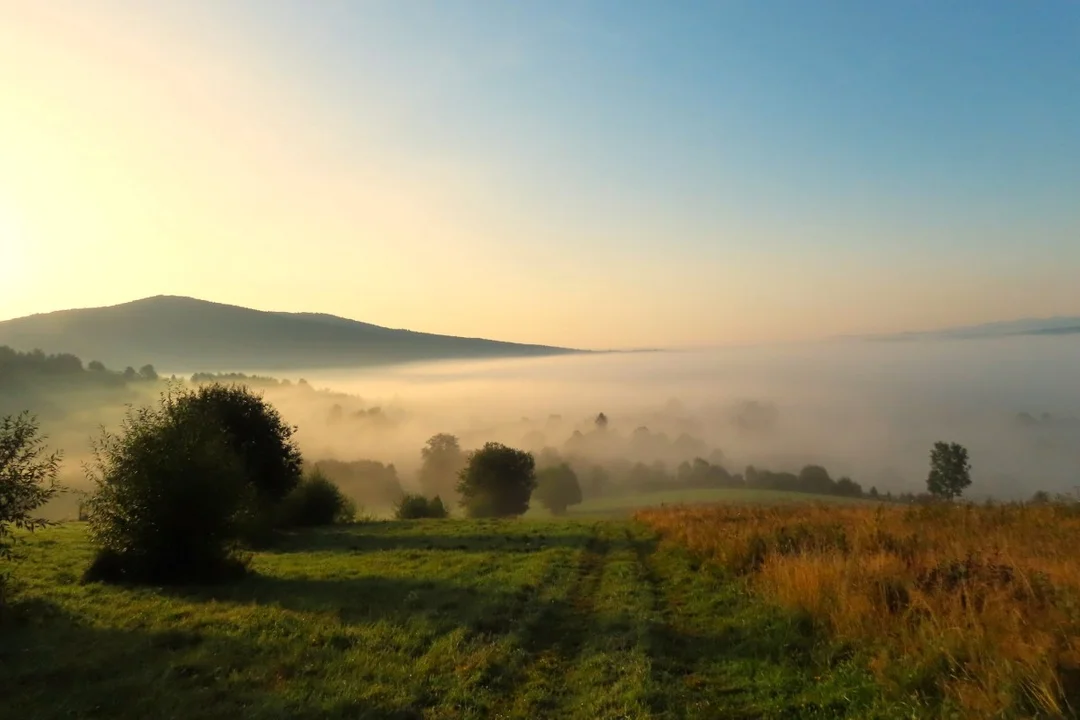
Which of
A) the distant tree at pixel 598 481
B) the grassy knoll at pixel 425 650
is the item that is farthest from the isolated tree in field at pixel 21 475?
the distant tree at pixel 598 481

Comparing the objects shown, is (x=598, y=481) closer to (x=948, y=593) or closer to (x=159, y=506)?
(x=159, y=506)

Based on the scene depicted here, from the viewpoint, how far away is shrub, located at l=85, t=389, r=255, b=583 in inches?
786

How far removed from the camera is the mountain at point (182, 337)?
445ft

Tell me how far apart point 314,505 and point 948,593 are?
44.7 m

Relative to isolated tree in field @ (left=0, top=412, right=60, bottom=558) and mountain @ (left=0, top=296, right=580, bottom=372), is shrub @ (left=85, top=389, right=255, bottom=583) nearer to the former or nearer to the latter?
isolated tree in field @ (left=0, top=412, right=60, bottom=558)

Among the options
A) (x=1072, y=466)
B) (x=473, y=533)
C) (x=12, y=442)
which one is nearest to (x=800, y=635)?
(x=12, y=442)

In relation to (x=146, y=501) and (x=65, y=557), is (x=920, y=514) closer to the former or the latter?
(x=146, y=501)

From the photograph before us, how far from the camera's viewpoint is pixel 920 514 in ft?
70.5

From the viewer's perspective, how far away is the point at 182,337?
157 meters

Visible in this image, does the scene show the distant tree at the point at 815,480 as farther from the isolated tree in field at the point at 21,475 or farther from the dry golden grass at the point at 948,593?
the isolated tree in field at the point at 21,475

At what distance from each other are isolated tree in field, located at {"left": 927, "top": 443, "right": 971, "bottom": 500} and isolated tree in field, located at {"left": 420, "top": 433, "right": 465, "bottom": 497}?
303 feet

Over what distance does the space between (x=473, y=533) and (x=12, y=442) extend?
887 inches

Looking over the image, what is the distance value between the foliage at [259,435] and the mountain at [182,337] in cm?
10065

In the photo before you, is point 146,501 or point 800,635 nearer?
point 800,635
